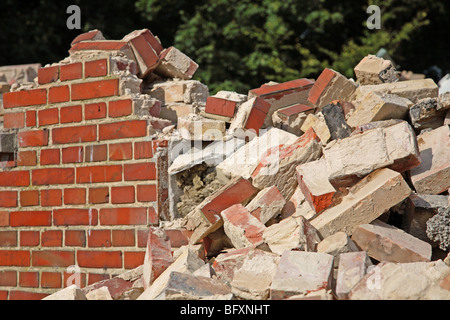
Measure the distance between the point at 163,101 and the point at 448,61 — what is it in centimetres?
1203

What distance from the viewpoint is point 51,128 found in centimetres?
321

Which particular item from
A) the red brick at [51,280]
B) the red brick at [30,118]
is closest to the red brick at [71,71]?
the red brick at [30,118]

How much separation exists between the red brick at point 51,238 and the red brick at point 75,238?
5 centimetres

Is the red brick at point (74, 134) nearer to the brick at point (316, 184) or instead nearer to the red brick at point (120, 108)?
the red brick at point (120, 108)

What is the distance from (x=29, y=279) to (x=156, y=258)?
122 centimetres

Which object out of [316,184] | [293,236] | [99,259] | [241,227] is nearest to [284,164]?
[316,184]

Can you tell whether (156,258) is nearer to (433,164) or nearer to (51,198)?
(51,198)

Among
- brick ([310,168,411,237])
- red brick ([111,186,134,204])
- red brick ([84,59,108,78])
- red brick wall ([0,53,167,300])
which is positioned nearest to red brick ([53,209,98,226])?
red brick wall ([0,53,167,300])

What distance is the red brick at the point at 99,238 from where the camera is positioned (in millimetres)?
2973

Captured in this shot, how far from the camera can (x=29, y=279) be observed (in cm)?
318

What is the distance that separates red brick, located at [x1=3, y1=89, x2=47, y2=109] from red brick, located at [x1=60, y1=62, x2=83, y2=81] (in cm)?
18
